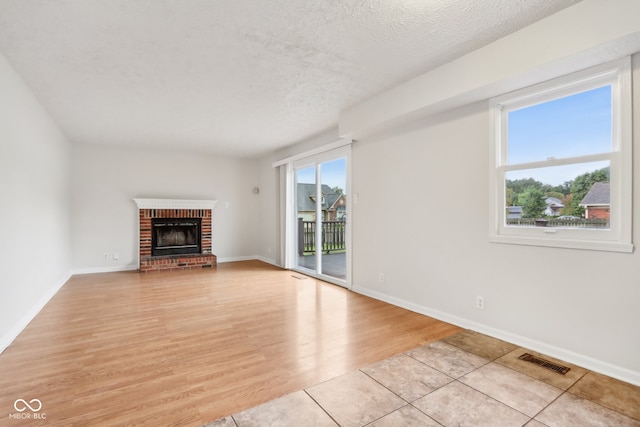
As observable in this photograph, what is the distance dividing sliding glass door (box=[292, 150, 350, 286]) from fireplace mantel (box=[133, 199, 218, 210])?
6.73 ft

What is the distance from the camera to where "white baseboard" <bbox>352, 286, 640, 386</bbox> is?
7.05 feet

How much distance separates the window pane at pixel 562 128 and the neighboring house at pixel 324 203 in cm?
257

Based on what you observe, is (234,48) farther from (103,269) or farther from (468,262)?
(103,269)

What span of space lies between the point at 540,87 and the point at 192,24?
278 centimetres

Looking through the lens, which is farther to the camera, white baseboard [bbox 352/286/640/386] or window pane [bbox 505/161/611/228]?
window pane [bbox 505/161/611/228]

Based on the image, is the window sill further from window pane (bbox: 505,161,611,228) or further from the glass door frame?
the glass door frame

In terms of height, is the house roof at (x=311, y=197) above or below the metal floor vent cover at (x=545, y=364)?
above

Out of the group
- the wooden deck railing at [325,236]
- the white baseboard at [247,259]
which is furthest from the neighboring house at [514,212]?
the white baseboard at [247,259]

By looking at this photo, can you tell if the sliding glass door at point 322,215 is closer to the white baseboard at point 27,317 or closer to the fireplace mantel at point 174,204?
the fireplace mantel at point 174,204

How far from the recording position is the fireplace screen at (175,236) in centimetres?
650

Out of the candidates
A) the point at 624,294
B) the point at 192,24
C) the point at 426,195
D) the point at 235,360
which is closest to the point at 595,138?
the point at 624,294

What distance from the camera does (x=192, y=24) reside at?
222cm

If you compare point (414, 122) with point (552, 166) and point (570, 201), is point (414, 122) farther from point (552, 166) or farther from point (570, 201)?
point (570, 201)

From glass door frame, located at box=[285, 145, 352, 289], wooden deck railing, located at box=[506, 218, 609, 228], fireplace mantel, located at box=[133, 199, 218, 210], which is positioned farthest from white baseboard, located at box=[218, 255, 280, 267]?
wooden deck railing, located at box=[506, 218, 609, 228]
